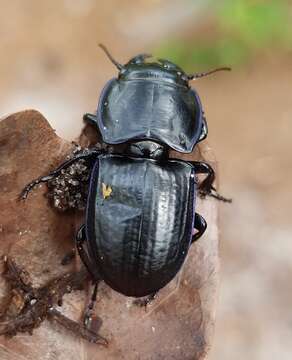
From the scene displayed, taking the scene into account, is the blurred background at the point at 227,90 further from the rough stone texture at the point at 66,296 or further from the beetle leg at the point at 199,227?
Answer: the rough stone texture at the point at 66,296

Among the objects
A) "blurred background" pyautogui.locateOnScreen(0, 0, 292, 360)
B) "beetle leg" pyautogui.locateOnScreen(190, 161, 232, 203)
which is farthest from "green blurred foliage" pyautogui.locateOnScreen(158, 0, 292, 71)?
"beetle leg" pyautogui.locateOnScreen(190, 161, 232, 203)

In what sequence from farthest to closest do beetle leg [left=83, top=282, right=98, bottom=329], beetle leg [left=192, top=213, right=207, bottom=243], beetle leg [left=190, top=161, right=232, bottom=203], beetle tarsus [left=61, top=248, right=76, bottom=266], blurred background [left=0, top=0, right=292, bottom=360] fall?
blurred background [left=0, top=0, right=292, bottom=360], beetle leg [left=190, top=161, right=232, bottom=203], beetle leg [left=192, top=213, right=207, bottom=243], beetle tarsus [left=61, top=248, right=76, bottom=266], beetle leg [left=83, top=282, right=98, bottom=329]

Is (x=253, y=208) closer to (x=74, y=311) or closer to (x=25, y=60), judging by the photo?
(x=25, y=60)

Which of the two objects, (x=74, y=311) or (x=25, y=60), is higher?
(x=25, y=60)

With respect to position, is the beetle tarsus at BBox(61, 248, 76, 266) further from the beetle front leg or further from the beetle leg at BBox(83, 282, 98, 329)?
the beetle leg at BBox(83, 282, 98, 329)

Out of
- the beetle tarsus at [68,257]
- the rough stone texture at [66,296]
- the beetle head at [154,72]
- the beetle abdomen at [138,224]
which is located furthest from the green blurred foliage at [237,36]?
the beetle tarsus at [68,257]

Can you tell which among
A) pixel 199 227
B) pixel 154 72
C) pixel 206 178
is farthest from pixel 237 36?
pixel 199 227

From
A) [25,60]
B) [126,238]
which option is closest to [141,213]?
[126,238]
